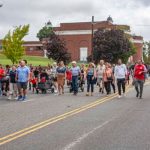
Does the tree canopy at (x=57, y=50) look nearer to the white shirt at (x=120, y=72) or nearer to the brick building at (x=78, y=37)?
the white shirt at (x=120, y=72)

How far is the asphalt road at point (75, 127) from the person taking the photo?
10.2 metres

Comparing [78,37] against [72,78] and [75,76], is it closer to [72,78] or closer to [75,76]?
[72,78]

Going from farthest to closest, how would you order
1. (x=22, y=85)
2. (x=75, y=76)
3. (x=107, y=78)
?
1. (x=75, y=76)
2. (x=107, y=78)
3. (x=22, y=85)

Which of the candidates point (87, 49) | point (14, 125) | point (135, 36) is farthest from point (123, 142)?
point (135, 36)

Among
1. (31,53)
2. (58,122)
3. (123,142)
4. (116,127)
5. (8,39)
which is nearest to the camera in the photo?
(123,142)

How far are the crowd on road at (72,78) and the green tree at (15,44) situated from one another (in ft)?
164

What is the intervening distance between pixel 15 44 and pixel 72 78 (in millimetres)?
55725

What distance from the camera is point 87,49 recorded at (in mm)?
120312

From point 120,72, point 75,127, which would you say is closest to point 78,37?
point 120,72

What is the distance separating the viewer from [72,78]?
26984 millimetres

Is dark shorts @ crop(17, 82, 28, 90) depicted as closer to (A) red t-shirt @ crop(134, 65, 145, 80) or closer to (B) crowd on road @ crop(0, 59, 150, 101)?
(B) crowd on road @ crop(0, 59, 150, 101)

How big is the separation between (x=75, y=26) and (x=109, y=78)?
96373 millimetres

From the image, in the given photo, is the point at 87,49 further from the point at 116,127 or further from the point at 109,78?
the point at 116,127

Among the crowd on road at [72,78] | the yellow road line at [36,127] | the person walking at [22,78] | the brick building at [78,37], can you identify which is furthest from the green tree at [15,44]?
the yellow road line at [36,127]
